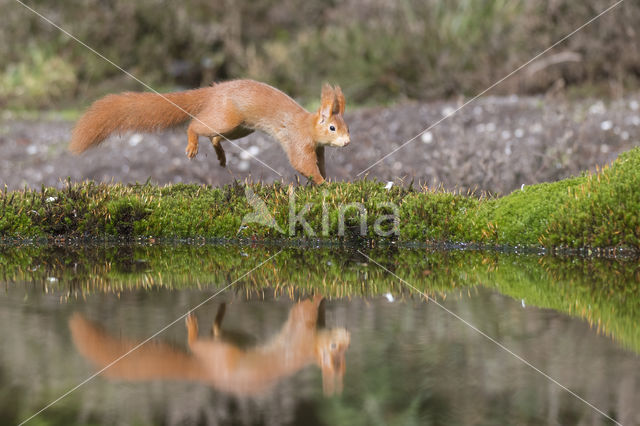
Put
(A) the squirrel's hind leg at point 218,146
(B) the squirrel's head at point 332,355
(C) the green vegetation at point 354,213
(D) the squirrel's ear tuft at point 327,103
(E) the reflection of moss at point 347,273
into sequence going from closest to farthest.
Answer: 1. (B) the squirrel's head at point 332,355
2. (E) the reflection of moss at point 347,273
3. (D) the squirrel's ear tuft at point 327,103
4. (C) the green vegetation at point 354,213
5. (A) the squirrel's hind leg at point 218,146

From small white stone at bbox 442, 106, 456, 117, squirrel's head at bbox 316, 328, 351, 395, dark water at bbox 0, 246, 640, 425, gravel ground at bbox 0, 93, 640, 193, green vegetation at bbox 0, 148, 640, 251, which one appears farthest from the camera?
small white stone at bbox 442, 106, 456, 117

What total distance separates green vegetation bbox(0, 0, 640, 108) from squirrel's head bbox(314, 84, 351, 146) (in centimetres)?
684

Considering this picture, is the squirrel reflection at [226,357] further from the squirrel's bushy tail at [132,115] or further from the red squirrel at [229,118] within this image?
the squirrel's bushy tail at [132,115]

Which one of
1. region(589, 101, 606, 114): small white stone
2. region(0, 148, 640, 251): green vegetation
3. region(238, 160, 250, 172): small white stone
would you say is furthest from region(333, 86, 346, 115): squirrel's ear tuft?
region(589, 101, 606, 114): small white stone

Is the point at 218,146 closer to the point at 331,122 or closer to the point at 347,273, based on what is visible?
the point at 331,122

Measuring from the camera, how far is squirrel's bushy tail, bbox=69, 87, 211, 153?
224 inches

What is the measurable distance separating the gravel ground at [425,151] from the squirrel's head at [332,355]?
409cm

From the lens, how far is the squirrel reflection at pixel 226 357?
9.39 feet

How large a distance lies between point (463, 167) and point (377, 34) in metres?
5.80

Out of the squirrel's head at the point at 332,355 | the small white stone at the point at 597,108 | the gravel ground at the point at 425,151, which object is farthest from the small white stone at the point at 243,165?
the squirrel's head at the point at 332,355

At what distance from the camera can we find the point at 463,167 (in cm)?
793

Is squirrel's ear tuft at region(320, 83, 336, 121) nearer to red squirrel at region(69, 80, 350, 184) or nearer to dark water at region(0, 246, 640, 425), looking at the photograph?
red squirrel at region(69, 80, 350, 184)

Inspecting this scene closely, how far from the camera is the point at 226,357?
3.12 m

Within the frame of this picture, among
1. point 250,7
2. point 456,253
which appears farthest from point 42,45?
point 456,253
